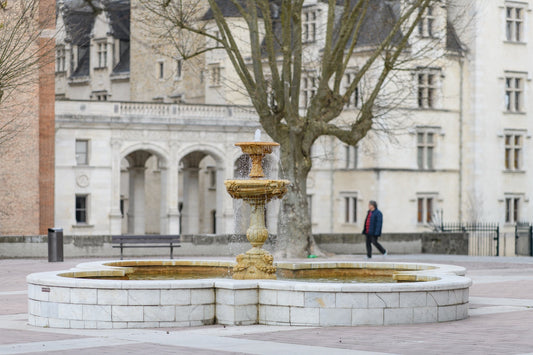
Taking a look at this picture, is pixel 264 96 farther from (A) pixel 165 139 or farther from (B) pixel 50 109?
(A) pixel 165 139

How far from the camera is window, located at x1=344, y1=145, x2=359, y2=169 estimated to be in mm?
61406

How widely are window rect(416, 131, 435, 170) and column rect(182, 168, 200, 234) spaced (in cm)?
1359

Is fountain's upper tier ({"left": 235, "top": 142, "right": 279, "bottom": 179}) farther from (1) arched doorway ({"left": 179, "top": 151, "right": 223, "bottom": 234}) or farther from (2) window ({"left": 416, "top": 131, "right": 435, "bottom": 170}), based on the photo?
(1) arched doorway ({"left": 179, "top": 151, "right": 223, "bottom": 234})

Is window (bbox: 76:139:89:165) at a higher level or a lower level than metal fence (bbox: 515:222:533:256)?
higher

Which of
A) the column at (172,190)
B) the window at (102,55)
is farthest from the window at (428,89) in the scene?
the window at (102,55)

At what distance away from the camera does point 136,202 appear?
66.1 metres

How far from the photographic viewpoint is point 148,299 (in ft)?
51.5

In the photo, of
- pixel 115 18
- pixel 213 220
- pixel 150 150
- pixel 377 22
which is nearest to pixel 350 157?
pixel 150 150

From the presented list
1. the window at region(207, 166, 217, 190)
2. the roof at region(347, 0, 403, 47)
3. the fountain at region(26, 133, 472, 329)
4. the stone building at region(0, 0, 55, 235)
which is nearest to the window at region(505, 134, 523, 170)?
the roof at region(347, 0, 403, 47)

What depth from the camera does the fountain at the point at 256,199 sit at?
1769 cm

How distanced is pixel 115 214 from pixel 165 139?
4998 mm

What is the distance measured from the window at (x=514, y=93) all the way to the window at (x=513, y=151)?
1571 mm

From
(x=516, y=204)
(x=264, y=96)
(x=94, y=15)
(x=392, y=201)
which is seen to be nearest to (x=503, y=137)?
(x=516, y=204)

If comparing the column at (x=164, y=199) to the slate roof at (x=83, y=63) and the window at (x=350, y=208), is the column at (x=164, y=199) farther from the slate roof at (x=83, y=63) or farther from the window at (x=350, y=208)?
the slate roof at (x=83, y=63)
